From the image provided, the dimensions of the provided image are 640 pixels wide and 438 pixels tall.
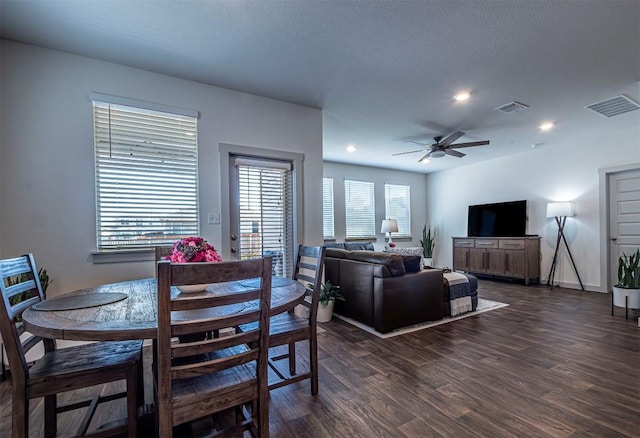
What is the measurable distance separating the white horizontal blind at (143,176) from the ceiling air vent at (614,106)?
497 centimetres

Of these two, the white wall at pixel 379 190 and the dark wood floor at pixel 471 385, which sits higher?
the white wall at pixel 379 190

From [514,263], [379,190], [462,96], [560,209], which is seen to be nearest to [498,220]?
[514,263]

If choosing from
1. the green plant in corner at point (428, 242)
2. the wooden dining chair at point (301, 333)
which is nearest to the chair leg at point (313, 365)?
the wooden dining chair at point (301, 333)

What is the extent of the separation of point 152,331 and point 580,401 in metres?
2.58

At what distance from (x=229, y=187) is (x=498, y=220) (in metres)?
5.80

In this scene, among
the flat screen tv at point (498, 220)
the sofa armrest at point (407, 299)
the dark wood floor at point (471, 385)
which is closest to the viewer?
the dark wood floor at point (471, 385)

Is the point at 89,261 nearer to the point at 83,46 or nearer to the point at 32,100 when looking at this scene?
the point at 32,100

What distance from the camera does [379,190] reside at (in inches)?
294

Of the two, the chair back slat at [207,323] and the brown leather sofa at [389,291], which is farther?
the brown leather sofa at [389,291]

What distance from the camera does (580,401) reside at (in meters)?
1.90

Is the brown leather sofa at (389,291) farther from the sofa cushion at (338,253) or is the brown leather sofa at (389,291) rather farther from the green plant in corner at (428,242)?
the green plant in corner at (428,242)

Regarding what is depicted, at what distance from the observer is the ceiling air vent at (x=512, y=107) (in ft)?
12.1

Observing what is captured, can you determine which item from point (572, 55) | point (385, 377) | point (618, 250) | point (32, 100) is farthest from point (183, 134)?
point (618, 250)

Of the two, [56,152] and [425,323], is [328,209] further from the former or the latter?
[56,152]
